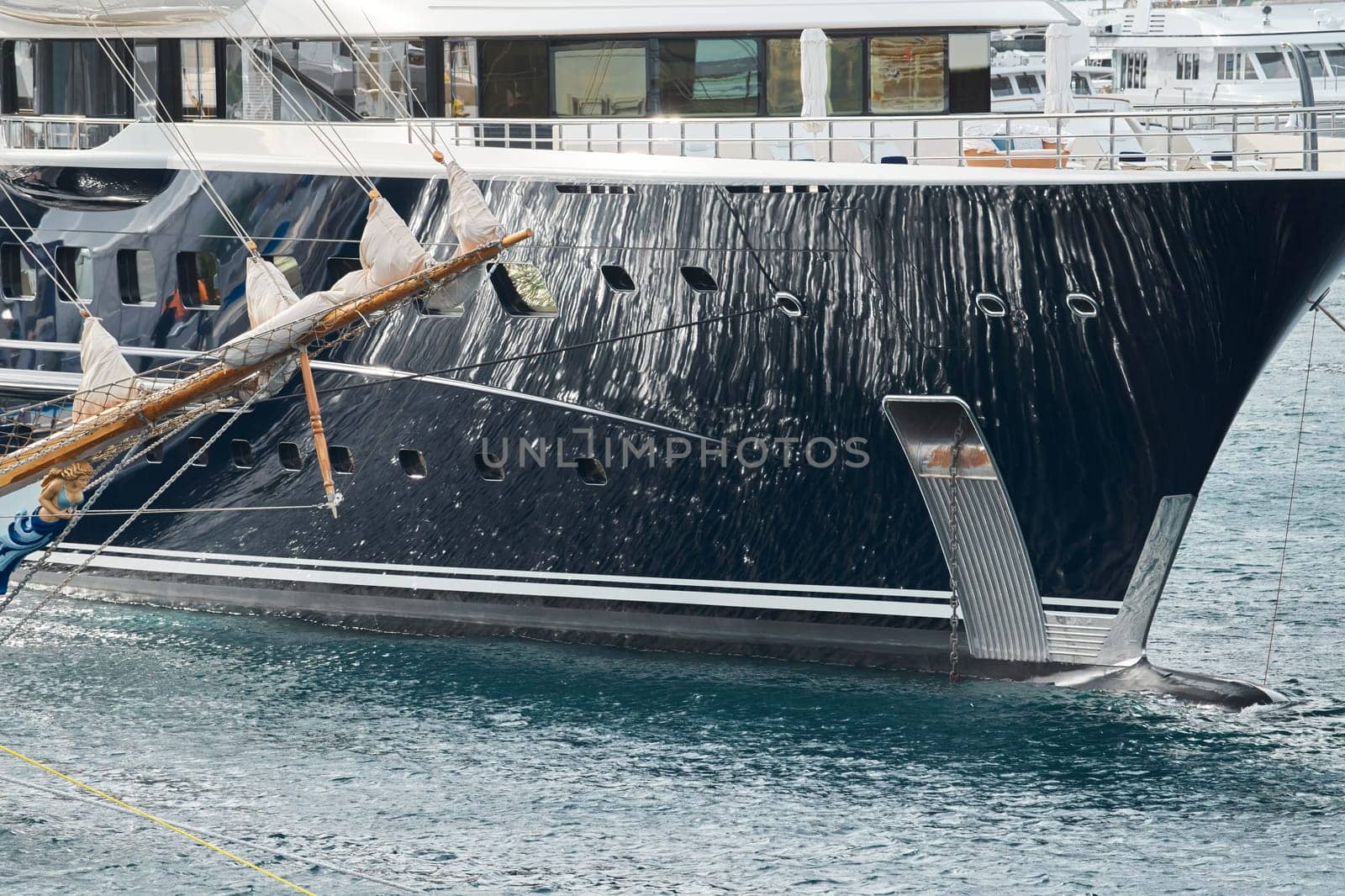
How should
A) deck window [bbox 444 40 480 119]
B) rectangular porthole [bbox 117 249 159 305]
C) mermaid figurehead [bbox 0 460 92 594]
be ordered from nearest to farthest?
mermaid figurehead [bbox 0 460 92 594], deck window [bbox 444 40 480 119], rectangular porthole [bbox 117 249 159 305]

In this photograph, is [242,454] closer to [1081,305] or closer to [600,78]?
[600,78]

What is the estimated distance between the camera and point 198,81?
1927cm

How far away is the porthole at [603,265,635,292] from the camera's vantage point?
17.0 metres

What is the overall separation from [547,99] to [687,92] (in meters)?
1.39

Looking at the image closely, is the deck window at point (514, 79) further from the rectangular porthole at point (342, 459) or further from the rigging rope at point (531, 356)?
the rectangular porthole at point (342, 459)

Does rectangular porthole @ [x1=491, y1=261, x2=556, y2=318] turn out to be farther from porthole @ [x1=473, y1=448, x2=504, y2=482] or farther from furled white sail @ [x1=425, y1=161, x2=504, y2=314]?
furled white sail @ [x1=425, y1=161, x2=504, y2=314]

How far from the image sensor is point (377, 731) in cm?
1589

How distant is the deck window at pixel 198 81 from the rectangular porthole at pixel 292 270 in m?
2.17

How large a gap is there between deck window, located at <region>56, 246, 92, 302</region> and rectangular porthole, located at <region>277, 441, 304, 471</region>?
2741 millimetres

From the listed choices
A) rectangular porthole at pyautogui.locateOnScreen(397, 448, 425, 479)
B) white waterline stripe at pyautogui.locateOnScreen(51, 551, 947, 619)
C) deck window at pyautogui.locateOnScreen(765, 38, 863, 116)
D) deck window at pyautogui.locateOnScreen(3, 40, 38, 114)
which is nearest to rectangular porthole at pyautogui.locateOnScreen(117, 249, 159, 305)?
deck window at pyautogui.locateOnScreen(3, 40, 38, 114)

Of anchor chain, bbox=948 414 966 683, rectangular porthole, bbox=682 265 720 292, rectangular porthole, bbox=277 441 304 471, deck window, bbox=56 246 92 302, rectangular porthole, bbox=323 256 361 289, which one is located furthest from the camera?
deck window, bbox=56 246 92 302

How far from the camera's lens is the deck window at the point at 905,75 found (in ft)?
58.7

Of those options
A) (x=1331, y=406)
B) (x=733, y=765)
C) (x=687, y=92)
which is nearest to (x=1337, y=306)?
(x=1331, y=406)

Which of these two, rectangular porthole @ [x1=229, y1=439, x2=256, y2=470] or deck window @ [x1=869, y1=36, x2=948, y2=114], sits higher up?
deck window @ [x1=869, y1=36, x2=948, y2=114]
